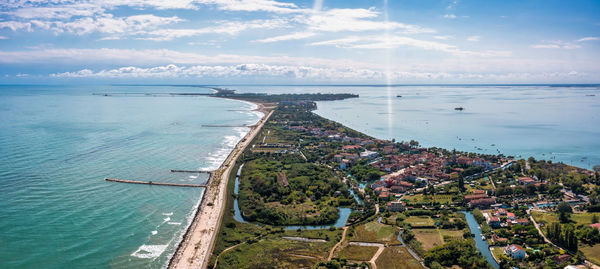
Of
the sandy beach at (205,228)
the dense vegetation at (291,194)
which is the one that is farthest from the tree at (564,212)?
the sandy beach at (205,228)

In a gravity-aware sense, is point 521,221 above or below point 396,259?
above

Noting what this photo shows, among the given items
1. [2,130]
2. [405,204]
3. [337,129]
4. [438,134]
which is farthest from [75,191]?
[438,134]

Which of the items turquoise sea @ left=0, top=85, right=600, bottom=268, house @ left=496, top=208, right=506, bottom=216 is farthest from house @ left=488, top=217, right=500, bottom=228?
turquoise sea @ left=0, top=85, right=600, bottom=268

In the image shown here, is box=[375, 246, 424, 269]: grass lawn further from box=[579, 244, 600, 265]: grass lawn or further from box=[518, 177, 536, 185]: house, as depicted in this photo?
box=[518, 177, 536, 185]: house

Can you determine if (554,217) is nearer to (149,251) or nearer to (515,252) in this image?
(515,252)

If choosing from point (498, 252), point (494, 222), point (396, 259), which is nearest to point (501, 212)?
point (494, 222)
